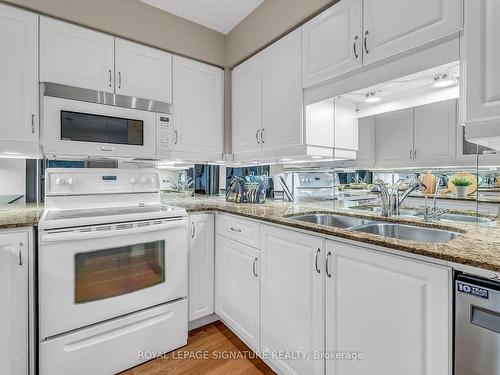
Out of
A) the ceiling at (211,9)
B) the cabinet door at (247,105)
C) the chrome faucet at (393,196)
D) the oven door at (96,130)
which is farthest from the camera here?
the cabinet door at (247,105)

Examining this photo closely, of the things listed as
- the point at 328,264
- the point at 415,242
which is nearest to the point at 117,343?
the point at 328,264

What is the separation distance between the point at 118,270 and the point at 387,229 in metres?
1.57

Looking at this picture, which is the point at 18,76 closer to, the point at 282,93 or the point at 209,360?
the point at 282,93

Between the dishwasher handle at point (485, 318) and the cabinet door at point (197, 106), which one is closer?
the dishwasher handle at point (485, 318)

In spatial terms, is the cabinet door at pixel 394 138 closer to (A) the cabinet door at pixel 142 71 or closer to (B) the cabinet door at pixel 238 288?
(B) the cabinet door at pixel 238 288

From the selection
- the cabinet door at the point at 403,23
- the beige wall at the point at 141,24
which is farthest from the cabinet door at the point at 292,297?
the beige wall at the point at 141,24

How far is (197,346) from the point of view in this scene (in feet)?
6.09

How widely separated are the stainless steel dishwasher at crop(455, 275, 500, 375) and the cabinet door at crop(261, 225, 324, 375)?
21.3 inches

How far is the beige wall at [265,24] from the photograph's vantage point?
1.79 metres

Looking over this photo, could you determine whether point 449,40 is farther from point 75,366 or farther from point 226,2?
point 75,366

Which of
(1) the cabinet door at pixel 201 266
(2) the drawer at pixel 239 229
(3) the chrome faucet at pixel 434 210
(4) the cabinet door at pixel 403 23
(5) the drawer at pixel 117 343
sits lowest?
(5) the drawer at pixel 117 343

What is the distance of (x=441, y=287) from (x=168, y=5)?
8.19 ft

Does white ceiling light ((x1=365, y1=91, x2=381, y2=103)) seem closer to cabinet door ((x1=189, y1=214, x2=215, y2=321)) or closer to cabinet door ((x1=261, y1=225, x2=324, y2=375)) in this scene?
cabinet door ((x1=261, y1=225, x2=324, y2=375))

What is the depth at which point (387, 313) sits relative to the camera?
40.0 inches
